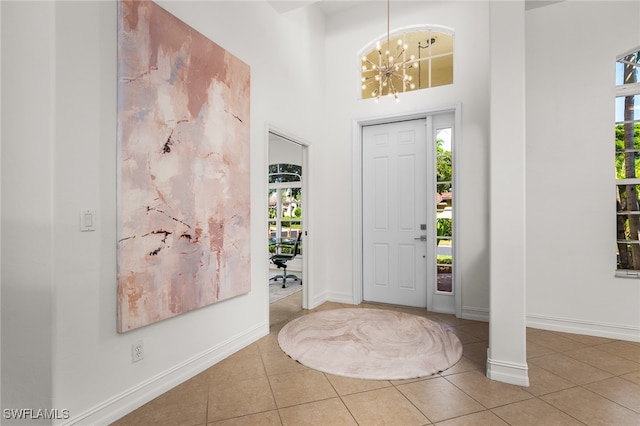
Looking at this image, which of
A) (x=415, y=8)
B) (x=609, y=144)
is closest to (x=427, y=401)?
(x=609, y=144)

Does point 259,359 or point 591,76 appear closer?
point 259,359

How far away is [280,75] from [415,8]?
2081mm

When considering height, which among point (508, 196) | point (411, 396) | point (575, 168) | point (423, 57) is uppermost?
point (423, 57)

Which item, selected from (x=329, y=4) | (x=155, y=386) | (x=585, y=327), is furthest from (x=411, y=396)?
(x=329, y=4)

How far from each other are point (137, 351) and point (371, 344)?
77.8 inches

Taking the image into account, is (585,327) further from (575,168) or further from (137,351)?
(137,351)

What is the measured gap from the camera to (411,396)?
2.21 meters

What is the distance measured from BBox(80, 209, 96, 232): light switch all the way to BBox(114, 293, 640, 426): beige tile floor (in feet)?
3.91

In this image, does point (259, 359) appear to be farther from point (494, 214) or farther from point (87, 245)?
point (494, 214)

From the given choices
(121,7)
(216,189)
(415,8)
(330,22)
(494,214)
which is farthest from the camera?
(330,22)

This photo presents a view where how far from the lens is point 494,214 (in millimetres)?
2434

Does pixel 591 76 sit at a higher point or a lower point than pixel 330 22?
lower

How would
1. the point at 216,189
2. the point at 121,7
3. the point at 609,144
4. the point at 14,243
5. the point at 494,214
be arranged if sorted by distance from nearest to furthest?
the point at 14,243 < the point at 121,7 < the point at 494,214 < the point at 216,189 < the point at 609,144

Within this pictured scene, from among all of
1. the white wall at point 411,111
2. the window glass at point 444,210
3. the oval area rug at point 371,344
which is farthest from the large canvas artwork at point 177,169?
the window glass at point 444,210
